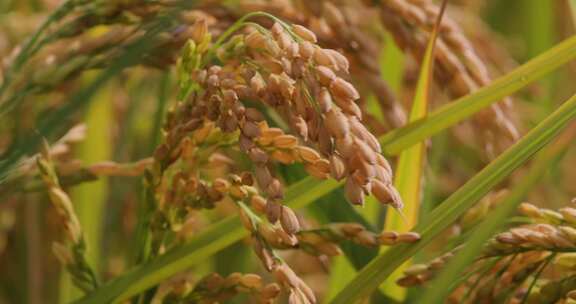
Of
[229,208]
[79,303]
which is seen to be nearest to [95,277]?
[79,303]

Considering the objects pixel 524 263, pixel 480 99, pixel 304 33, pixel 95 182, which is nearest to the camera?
pixel 304 33

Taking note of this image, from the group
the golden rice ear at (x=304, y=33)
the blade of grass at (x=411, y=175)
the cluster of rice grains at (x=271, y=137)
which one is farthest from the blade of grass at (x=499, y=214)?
the blade of grass at (x=411, y=175)

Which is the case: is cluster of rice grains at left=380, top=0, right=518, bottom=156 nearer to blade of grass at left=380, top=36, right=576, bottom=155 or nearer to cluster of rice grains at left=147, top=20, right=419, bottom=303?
blade of grass at left=380, top=36, right=576, bottom=155

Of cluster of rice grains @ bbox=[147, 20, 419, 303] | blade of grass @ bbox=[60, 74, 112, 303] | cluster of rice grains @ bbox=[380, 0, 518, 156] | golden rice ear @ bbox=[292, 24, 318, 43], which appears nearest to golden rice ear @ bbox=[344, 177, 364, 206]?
cluster of rice grains @ bbox=[147, 20, 419, 303]

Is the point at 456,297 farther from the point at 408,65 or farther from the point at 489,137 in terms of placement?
the point at 408,65

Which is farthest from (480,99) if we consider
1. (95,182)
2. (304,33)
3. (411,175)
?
(95,182)

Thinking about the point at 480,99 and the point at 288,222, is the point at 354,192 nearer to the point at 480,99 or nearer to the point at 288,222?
the point at 288,222
